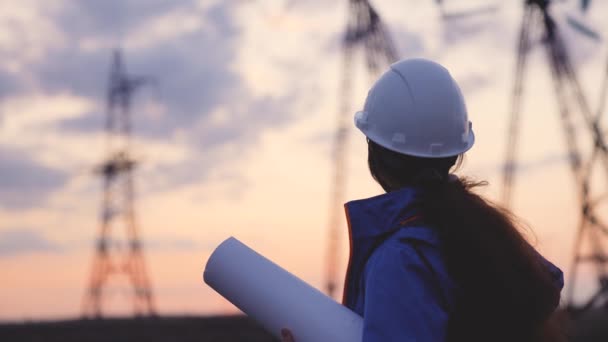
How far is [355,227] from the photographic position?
328 cm

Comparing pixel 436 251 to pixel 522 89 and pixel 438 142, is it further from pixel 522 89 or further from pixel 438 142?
pixel 522 89

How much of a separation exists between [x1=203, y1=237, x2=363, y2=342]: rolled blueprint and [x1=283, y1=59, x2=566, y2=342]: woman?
0.08 m

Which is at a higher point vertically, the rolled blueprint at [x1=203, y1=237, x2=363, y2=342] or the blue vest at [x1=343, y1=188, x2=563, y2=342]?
the blue vest at [x1=343, y1=188, x2=563, y2=342]

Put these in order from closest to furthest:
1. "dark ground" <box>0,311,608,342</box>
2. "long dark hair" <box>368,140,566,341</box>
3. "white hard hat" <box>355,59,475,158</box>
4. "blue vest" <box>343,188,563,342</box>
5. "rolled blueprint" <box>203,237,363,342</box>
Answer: "blue vest" <box>343,188,563,342</box> < "long dark hair" <box>368,140,566,341</box> < "rolled blueprint" <box>203,237,363,342</box> < "white hard hat" <box>355,59,475,158</box> < "dark ground" <box>0,311,608,342</box>

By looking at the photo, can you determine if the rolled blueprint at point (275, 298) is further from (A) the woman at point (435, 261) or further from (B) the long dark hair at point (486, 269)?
(B) the long dark hair at point (486, 269)

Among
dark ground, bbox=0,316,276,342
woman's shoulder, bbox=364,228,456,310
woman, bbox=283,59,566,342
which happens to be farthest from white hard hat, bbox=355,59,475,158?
dark ground, bbox=0,316,276,342

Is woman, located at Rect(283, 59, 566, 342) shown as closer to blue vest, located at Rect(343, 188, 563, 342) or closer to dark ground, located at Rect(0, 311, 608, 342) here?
Answer: blue vest, located at Rect(343, 188, 563, 342)

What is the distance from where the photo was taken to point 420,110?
3.74 m

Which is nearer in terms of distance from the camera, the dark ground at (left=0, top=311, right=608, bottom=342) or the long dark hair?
the long dark hair

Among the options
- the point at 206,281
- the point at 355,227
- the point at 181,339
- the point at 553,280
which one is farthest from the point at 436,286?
the point at 181,339

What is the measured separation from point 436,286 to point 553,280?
72 centimetres

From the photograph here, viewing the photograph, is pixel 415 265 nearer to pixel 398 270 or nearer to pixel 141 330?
pixel 398 270

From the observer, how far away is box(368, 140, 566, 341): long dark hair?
313 cm

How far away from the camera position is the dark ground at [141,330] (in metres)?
22.7
